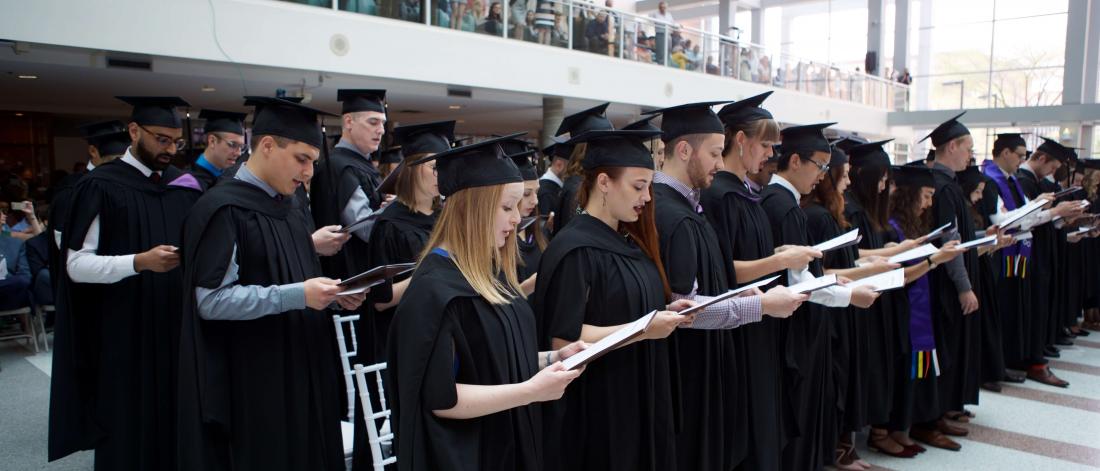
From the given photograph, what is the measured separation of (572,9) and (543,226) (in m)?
9.09

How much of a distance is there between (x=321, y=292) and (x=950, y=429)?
4.17 meters

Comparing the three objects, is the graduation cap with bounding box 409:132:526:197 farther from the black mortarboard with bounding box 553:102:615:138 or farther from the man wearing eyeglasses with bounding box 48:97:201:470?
the black mortarboard with bounding box 553:102:615:138

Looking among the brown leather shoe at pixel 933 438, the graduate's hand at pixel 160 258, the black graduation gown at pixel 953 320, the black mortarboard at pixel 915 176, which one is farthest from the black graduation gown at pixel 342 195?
the brown leather shoe at pixel 933 438

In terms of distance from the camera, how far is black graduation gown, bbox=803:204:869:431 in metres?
3.70

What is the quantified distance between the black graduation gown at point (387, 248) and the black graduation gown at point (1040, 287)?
5.21m

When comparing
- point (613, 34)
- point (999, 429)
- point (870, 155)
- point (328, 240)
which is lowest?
point (999, 429)

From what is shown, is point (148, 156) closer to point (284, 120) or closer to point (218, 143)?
point (218, 143)

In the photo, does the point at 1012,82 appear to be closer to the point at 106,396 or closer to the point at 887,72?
the point at 887,72

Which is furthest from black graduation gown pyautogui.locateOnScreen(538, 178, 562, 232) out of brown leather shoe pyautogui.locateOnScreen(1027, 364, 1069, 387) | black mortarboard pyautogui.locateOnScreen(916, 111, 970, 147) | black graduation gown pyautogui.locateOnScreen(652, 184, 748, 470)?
brown leather shoe pyautogui.locateOnScreen(1027, 364, 1069, 387)

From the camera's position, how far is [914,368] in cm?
434

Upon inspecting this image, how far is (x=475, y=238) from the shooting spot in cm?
189

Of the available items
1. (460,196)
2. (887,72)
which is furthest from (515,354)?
(887,72)

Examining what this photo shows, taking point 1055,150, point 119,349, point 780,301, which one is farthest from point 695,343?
point 1055,150

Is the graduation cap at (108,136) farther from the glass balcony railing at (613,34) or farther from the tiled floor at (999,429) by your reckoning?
the glass balcony railing at (613,34)
